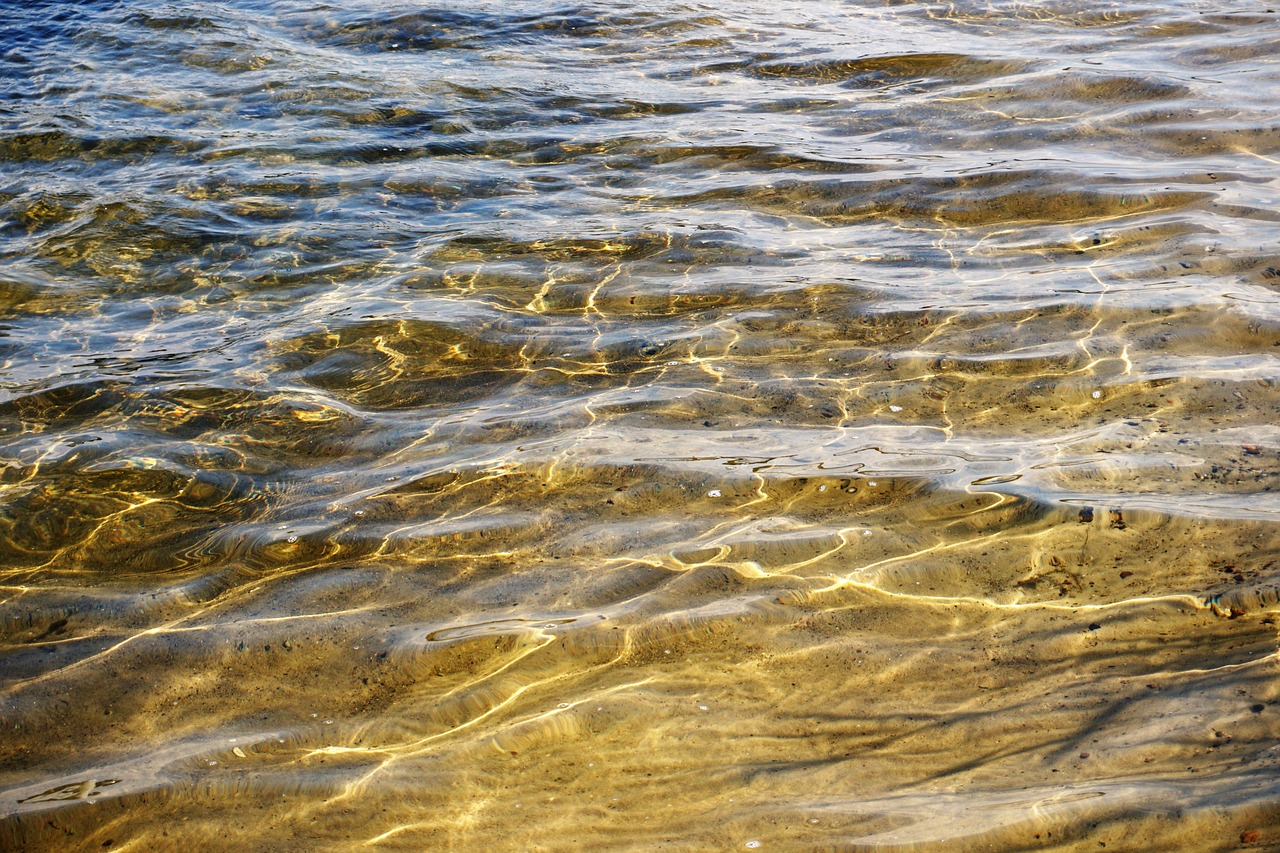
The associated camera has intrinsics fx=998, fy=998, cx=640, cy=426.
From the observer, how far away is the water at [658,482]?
2650 millimetres

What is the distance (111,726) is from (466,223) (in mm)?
4464

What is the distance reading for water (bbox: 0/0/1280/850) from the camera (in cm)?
265

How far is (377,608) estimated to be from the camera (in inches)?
136

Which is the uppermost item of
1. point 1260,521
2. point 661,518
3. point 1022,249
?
Answer: point 1022,249

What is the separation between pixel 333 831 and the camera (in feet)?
8.46

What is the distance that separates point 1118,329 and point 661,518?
2462mm

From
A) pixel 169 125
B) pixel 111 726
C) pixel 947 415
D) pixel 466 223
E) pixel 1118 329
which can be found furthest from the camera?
pixel 169 125

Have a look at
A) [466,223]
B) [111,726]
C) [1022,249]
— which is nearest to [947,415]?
[1022,249]

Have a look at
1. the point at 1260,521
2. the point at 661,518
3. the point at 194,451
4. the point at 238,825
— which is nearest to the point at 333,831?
the point at 238,825

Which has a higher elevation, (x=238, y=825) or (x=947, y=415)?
(x=947, y=415)

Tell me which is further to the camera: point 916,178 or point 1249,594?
point 916,178

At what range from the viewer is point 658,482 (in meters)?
3.97

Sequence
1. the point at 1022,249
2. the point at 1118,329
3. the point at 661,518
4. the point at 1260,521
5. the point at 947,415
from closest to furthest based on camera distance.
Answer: the point at 1260,521, the point at 661,518, the point at 947,415, the point at 1118,329, the point at 1022,249

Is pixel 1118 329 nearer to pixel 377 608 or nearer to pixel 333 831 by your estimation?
pixel 377 608
